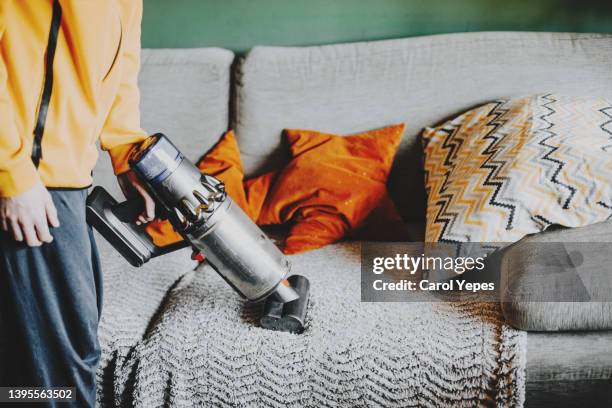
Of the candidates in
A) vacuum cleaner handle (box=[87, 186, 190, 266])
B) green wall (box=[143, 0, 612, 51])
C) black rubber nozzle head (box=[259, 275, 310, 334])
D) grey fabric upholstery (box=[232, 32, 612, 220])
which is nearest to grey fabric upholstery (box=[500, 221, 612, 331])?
black rubber nozzle head (box=[259, 275, 310, 334])

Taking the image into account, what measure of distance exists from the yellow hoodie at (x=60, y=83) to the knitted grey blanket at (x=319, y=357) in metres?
0.41

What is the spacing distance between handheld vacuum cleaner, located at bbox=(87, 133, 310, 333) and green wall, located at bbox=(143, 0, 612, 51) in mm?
957

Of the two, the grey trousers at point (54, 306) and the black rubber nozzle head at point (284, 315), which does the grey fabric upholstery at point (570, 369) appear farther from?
the grey trousers at point (54, 306)

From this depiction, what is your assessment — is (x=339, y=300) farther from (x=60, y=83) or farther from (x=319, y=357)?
(x=60, y=83)

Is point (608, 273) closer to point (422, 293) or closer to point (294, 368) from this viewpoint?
point (422, 293)

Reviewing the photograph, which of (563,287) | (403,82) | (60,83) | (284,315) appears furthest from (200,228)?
(403,82)

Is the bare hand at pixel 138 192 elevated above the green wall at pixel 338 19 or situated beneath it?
situated beneath

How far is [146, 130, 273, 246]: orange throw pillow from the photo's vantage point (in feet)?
5.45

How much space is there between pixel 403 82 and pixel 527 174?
0.57m

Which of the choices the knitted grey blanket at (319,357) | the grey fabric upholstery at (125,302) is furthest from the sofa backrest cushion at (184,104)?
the knitted grey blanket at (319,357)

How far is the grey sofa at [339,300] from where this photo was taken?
111 centimetres

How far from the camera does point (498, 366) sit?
1.09m

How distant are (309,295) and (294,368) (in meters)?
0.22

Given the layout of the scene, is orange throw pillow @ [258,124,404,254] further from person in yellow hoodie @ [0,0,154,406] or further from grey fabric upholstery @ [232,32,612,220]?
person in yellow hoodie @ [0,0,154,406]
